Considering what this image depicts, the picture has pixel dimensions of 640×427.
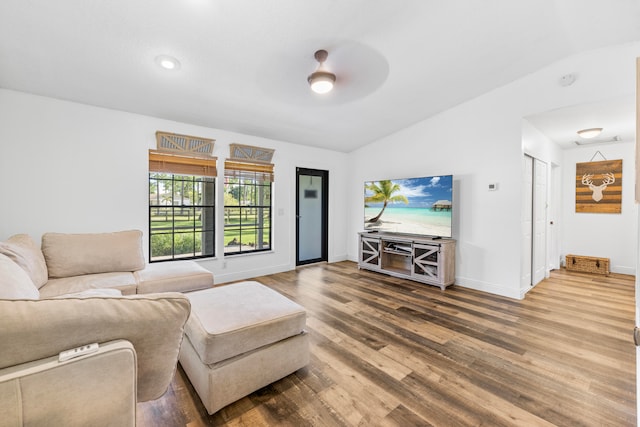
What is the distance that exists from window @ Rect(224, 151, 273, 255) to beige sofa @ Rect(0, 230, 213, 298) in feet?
4.20

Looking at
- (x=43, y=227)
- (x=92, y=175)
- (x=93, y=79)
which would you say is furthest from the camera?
(x=92, y=175)

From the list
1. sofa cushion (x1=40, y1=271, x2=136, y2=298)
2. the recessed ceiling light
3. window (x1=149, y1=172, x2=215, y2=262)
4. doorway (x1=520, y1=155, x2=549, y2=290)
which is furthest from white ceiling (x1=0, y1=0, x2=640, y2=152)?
sofa cushion (x1=40, y1=271, x2=136, y2=298)

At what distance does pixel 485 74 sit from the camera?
3266 mm

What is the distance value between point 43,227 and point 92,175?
0.71 metres

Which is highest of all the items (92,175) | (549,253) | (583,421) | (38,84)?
(38,84)

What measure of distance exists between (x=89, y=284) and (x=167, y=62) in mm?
2116

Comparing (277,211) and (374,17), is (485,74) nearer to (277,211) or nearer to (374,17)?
(374,17)

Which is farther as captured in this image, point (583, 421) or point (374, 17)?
point (374, 17)

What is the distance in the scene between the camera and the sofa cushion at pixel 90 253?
8.39ft

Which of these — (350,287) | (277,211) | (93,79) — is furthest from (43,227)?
(350,287)

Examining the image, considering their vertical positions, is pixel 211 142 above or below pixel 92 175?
above

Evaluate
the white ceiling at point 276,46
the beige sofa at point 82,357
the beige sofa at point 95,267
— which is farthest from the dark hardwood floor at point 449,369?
the white ceiling at point 276,46

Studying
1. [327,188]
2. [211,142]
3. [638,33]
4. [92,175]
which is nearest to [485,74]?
[638,33]

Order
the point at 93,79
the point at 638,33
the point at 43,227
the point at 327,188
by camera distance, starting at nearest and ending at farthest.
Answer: the point at 638,33 → the point at 93,79 → the point at 43,227 → the point at 327,188
